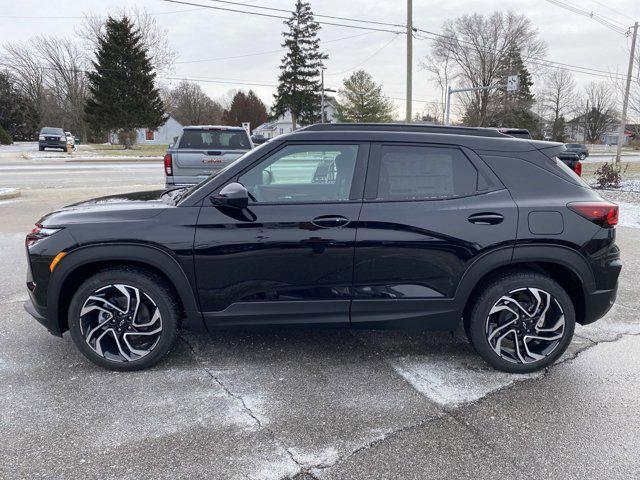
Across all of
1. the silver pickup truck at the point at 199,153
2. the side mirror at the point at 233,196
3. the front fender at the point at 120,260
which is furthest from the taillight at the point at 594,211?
the silver pickup truck at the point at 199,153

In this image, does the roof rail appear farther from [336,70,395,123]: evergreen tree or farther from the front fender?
[336,70,395,123]: evergreen tree

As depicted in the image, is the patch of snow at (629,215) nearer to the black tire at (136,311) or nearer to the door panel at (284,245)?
the door panel at (284,245)

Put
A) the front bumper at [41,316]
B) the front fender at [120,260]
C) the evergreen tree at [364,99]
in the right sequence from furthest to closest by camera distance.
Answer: the evergreen tree at [364,99] → the front bumper at [41,316] → the front fender at [120,260]

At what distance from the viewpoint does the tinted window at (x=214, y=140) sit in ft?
31.0

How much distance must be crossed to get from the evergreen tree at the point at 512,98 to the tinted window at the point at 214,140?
49.6 metres

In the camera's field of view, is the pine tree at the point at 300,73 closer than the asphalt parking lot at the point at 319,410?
No

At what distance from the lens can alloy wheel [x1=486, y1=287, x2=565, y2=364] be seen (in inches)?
132

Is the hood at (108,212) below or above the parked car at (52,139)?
below

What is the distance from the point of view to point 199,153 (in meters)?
9.05

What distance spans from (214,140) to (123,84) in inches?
1376

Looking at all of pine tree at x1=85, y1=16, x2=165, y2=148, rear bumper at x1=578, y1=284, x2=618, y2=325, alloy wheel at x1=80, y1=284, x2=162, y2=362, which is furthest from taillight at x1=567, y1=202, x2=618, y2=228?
pine tree at x1=85, y1=16, x2=165, y2=148

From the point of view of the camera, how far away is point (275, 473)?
2389 mm

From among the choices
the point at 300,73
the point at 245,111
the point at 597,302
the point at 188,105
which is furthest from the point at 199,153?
the point at 245,111

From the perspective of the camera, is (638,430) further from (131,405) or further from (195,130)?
(195,130)
